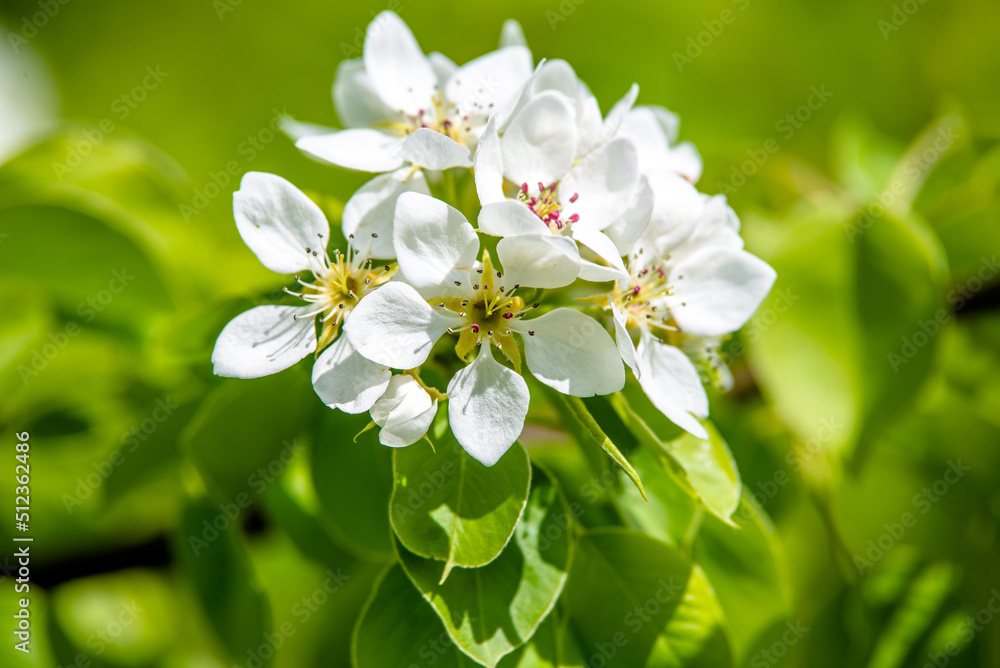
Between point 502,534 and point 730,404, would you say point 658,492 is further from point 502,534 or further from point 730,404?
point 730,404

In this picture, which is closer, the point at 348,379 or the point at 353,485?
the point at 348,379

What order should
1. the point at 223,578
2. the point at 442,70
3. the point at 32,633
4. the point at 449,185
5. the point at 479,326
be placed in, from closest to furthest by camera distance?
1. the point at 479,326
2. the point at 449,185
3. the point at 442,70
4. the point at 223,578
5. the point at 32,633

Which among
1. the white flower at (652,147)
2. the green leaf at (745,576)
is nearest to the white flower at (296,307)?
the white flower at (652,147)

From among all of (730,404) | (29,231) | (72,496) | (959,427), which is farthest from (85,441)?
(959,427)

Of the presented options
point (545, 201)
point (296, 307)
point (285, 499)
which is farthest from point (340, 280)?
point (285, 499)

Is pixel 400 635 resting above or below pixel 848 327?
below

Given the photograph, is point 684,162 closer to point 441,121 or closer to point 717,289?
point 717,289

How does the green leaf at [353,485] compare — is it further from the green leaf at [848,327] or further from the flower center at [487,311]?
the green leaf at [848,327]
